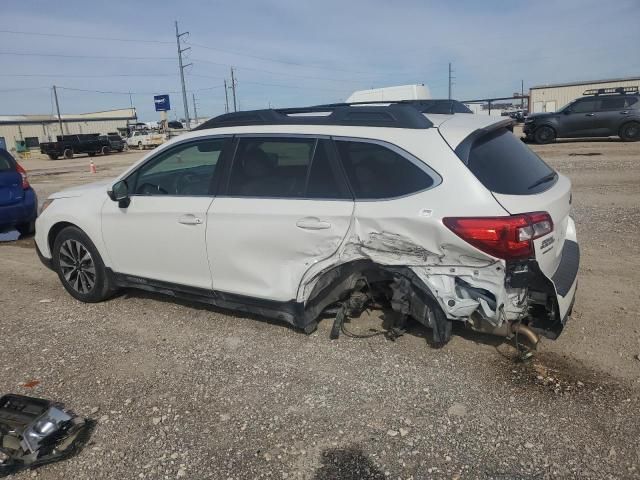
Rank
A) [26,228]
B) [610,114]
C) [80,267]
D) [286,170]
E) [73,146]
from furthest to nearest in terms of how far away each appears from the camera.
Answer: [73,146] → [610,114] → [26,228] → [80,267] → [286,170]

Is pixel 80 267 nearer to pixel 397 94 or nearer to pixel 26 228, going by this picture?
pixel 26 228

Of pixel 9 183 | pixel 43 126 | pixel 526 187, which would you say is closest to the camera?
pixel 526 187

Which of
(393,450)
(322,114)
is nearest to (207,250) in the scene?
(322,114)

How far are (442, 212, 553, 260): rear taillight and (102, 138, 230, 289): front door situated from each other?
80.1 inches

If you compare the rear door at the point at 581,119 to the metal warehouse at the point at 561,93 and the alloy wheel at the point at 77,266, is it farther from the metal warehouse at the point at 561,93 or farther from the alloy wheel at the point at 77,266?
the metal warehouse at the point at 561,93

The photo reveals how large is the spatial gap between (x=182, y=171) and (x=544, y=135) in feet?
62.4

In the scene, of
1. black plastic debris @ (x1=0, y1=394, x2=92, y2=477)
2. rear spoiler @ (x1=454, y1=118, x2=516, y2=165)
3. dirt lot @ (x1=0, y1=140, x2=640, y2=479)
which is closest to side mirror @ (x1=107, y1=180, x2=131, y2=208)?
dirt lot @ (x1=0, y1=140, x2=640, y2=479)

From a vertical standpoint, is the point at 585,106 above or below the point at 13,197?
above

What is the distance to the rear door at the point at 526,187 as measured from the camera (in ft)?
10.4

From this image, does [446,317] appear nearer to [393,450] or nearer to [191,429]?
[393,450]

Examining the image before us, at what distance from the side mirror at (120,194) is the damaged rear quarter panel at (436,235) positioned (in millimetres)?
2104

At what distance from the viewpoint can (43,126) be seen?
78750mm

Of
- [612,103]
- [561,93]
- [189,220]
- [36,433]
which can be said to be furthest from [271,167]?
[561,93]

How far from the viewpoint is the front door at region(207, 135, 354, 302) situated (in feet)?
11.7
